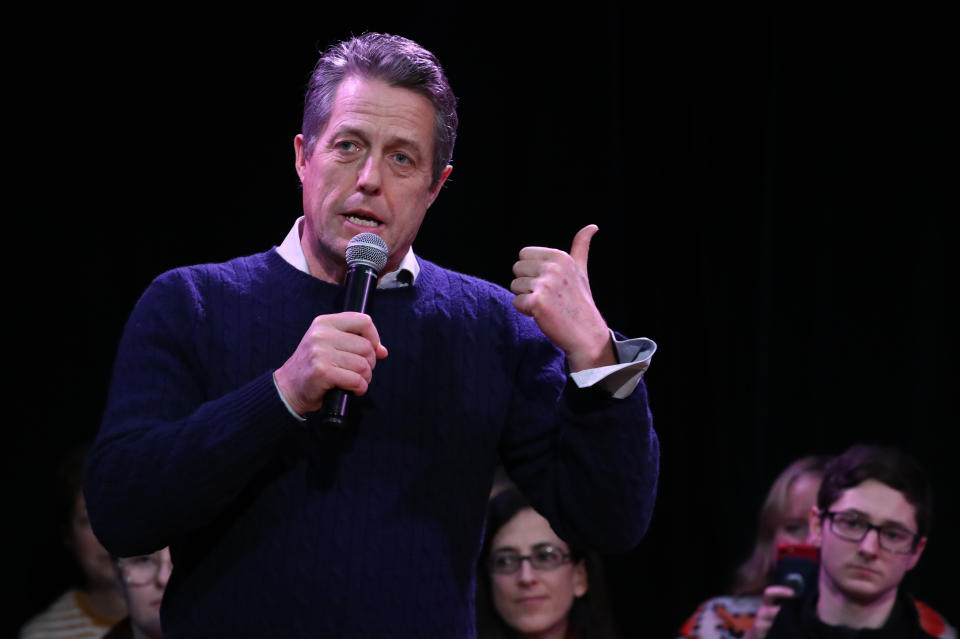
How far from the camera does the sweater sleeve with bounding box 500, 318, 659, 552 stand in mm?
1557

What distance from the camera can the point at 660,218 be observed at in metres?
3.77

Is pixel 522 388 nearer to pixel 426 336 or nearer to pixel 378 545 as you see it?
pixel 426 336

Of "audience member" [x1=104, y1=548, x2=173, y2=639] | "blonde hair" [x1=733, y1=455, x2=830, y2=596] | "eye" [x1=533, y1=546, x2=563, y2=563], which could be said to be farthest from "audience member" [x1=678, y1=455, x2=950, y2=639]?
"audience member" [x1=104, y1=548, x2=173, y2=639]

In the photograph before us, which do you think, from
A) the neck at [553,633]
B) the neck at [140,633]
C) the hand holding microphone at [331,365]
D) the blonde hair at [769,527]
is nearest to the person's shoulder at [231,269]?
the hand holding microphone at [331,365]

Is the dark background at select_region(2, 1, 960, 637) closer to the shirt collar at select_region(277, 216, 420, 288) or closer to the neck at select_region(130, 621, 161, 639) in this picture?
the neck at select_region(130, 621, 161, 639)

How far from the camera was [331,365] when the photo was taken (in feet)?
4.42

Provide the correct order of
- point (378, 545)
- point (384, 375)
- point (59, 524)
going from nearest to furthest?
1. point (378, 545)
2. point (384, 375)
3. point (59, 524)

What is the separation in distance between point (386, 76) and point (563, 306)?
1.53 ft

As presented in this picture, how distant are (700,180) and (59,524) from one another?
7.53 ft

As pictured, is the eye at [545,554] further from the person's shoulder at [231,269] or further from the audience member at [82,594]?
the person's shoulder at [231,269]

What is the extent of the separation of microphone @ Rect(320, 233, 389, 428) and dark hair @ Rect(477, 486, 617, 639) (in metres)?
1.84

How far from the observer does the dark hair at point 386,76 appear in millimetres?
1719

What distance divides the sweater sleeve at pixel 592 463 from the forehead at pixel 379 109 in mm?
458

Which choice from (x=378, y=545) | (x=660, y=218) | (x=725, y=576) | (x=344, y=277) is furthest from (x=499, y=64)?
(x=378, y=545)
